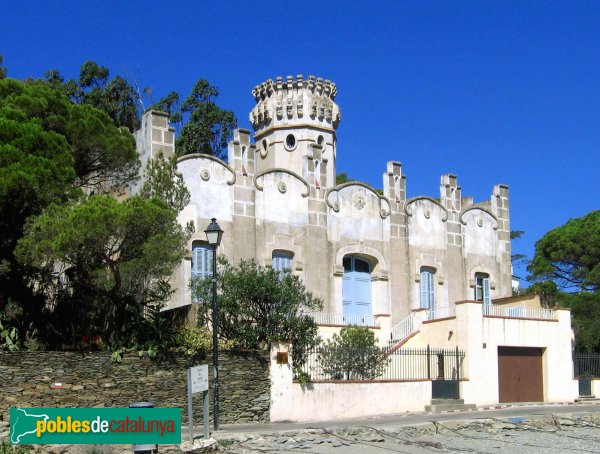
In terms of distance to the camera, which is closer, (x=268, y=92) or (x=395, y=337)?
(x=395, y=337)

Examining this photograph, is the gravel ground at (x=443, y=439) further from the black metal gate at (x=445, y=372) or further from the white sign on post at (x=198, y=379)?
the black metal gate at (x=445, y=372)

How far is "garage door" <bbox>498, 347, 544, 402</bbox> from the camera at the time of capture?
29469 mm

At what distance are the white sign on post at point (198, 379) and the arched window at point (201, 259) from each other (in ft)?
33.7

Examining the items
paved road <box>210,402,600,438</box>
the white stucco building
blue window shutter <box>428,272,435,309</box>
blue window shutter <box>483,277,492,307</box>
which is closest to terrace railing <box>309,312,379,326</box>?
the white stucco building

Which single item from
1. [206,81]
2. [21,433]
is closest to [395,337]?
[21,433]

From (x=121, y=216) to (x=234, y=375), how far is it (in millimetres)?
5193

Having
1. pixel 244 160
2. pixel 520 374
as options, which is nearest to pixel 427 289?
pixel 520 374

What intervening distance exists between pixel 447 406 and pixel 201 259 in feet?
30.0

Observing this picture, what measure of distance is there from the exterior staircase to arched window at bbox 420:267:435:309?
292 inches

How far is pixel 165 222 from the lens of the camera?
856 inches

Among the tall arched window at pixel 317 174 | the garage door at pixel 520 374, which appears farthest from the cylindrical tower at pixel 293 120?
the garage door at pixel 520 374

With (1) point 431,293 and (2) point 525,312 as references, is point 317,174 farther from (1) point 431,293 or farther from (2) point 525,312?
(2) point 525,312

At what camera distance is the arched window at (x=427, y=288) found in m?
34.6

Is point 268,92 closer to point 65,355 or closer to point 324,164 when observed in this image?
point 324,164
